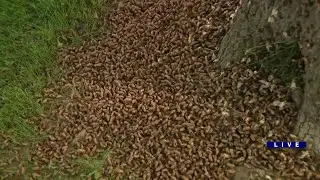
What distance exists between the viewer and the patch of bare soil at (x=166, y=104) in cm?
382

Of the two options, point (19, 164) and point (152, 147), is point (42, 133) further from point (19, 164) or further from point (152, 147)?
point (152, 147)

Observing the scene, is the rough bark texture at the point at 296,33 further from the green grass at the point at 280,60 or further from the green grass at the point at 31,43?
the green grass at the point at 31,43

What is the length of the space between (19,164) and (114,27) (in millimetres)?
→ 2085

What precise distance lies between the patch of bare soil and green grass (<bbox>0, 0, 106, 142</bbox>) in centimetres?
23

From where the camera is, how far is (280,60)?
150 inches

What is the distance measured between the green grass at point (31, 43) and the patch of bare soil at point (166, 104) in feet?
0.75

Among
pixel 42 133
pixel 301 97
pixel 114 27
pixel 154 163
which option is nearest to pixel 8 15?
pixel 114 27

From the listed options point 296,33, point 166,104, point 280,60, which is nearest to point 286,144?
point 280,60

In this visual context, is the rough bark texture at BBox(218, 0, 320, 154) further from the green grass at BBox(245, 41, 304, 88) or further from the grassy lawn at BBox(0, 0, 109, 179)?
the grassy lawn at BBox(0, 0, 109, 179)

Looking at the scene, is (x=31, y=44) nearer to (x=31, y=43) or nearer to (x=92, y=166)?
(x=31, y=43)

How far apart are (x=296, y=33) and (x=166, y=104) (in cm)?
154

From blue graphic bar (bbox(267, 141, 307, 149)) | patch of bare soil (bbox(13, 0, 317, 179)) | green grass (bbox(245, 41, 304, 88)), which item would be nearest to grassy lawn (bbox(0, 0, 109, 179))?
patch of bare soil (bbox(13, 0, 317, 179))

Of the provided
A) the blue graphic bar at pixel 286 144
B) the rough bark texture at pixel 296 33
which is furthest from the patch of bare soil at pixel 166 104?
the rough bark texture at pixel 296 33

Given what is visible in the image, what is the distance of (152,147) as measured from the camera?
414cm
